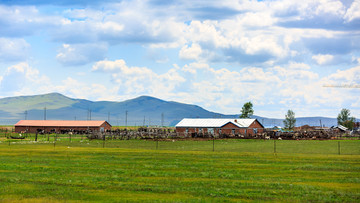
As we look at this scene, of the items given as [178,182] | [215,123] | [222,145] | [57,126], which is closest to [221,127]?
[215,123]

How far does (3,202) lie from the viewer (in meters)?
19.1

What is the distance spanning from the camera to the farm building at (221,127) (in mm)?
112000

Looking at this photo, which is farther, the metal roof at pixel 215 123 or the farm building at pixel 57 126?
the farm building at pixel 57 126

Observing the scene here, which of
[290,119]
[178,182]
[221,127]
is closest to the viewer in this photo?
[178,182]

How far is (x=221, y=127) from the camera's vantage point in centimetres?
11262

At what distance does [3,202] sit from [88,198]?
3.66 metres

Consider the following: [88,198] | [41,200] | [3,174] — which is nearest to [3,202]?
[41,200]

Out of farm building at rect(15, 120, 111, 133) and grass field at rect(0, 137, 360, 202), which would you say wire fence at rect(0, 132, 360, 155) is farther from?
farm building at rect(15, 120, 111, 133)

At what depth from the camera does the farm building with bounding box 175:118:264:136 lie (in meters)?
112

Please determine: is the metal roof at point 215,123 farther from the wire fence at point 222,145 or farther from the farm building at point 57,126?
the wire fence at point 222,145

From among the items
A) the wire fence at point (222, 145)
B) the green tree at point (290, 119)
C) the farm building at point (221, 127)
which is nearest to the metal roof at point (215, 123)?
the farm building at point (221, 127)

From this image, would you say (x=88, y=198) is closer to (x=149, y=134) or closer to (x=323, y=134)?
(x=149, y=134)

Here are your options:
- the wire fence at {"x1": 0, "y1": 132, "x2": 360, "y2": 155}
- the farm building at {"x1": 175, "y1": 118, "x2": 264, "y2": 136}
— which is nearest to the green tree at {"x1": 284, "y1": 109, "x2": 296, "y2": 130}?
the farm building at {"x1": 175, "y1": 118, "x2": 264, "y2": 136}

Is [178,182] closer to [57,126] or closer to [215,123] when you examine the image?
[215,123]
